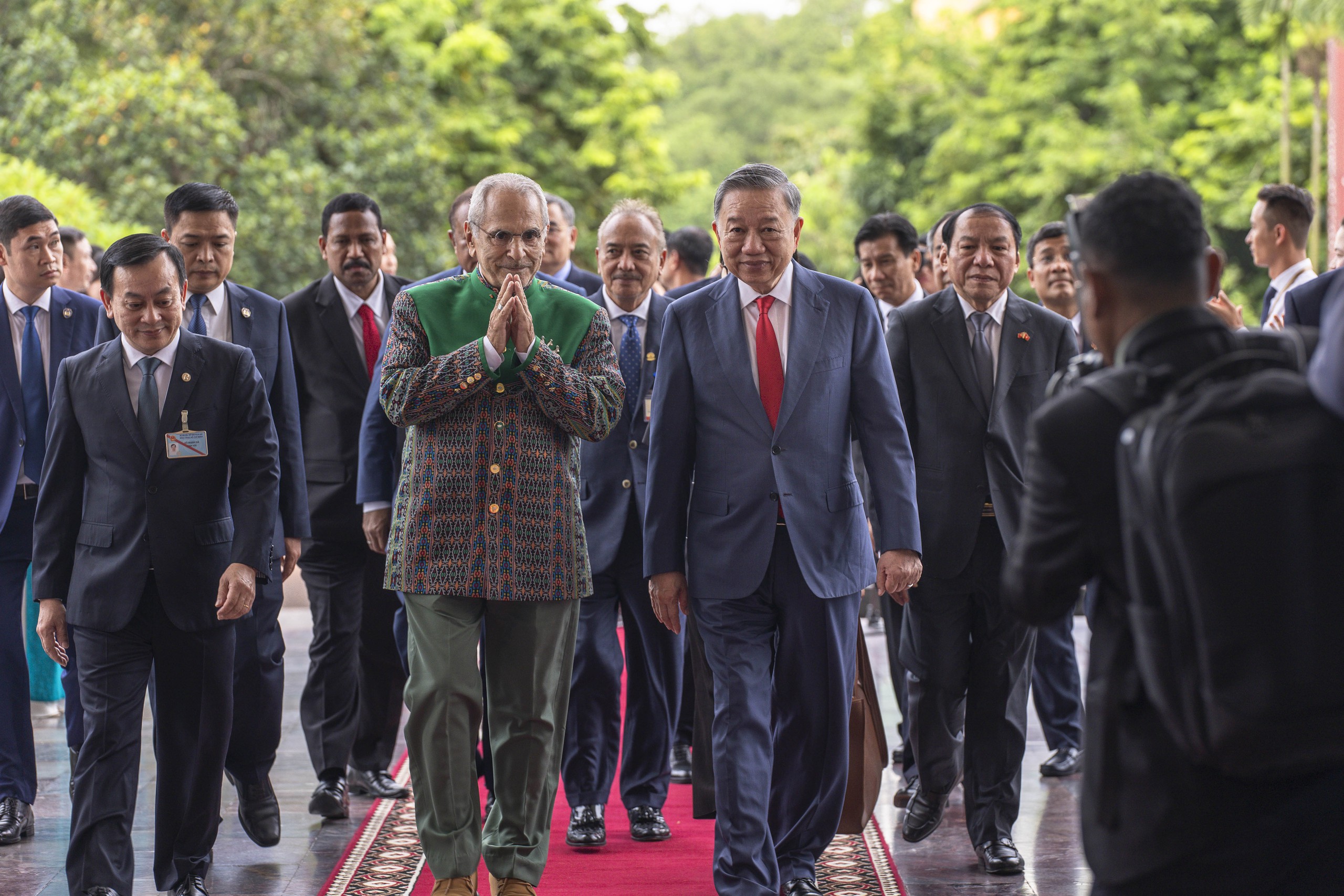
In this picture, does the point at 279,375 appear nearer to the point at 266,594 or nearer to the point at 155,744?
the point at 266,594

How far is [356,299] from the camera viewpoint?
548 centimetres

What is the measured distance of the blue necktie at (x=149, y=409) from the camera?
3.98 m

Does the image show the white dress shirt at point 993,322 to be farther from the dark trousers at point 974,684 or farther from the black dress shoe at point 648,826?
the black dress shoe at point 648,826

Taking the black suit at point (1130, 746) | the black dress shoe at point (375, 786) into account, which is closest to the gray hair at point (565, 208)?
the black dress shoe at point (375, 786)

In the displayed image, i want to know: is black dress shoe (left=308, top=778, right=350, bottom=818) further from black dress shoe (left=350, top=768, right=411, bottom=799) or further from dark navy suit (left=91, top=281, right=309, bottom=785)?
dark navy suit (left=91, top=281, right=309, bottom=785)

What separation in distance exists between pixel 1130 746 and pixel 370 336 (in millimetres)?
3848

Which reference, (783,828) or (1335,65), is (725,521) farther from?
(1335,65)

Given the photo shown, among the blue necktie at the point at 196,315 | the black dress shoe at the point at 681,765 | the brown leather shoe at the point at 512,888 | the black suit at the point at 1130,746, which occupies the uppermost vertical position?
the blue necktie at the point at 196,315

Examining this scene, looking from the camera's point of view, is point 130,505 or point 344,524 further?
point 344,524

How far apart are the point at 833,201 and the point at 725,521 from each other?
31.8 m

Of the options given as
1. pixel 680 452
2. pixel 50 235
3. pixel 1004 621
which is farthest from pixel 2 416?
pixel 1004 621

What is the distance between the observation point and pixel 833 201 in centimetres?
3509

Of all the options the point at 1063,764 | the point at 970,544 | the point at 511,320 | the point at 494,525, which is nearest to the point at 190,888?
the point at 494,525

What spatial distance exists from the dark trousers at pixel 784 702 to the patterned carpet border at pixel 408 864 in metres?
0.27
